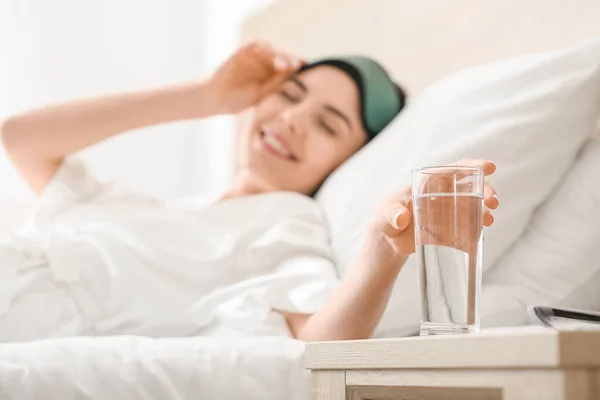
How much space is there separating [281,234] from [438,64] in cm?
53

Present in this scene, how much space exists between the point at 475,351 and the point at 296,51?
1562 mm

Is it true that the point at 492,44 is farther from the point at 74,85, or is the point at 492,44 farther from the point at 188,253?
the point at 74,85

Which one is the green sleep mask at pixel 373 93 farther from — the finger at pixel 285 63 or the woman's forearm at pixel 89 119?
the woman's forearm at pixel 89 119

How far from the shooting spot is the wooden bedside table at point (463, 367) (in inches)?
18.0

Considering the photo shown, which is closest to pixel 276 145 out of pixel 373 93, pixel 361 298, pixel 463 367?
pixel 373 93

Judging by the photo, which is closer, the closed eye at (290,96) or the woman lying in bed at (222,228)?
the woman lying in bed at (222,228)

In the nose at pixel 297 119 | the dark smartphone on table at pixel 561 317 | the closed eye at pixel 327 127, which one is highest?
the nose at pixel 297 119

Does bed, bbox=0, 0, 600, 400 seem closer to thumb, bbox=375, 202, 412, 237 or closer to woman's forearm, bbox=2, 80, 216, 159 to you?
thumb, bbox=375, 202, 412, 237

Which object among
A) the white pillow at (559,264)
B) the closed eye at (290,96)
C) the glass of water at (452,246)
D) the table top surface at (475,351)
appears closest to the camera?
the table top surface at (475,351)

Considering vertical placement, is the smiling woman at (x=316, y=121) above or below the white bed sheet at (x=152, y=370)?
above

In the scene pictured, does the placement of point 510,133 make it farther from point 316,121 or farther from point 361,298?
point 316,121

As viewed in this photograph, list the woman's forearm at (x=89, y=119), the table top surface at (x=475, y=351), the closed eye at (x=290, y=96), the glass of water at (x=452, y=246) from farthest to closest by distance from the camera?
1. the closed eye at (x=290, y=96)
2. the woman's forearm at (x=89, y=119)
3. the glass of water at (x=452, y=246)
4. the table top surface at (x=475, y=351)

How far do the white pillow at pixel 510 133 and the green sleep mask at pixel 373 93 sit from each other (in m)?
0.28

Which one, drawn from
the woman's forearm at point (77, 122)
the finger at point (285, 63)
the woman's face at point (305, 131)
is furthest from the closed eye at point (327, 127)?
the woman's forearm at point (77, 122)
